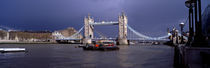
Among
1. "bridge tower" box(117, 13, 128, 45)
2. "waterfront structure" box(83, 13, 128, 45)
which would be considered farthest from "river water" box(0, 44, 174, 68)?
"bridge tower" box(117, 13, 128, 45)

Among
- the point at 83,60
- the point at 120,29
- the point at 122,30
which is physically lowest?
the point at 83,60

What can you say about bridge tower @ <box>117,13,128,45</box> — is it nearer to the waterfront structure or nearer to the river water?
the waterfront structure

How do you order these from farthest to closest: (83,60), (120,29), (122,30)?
(120,29)
(122,30)
(83,60)

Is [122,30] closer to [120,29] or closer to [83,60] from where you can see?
[120,29]

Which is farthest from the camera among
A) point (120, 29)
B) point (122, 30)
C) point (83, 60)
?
point (120, 29)

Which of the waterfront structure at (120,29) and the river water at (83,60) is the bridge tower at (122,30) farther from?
the river water at (83,60)

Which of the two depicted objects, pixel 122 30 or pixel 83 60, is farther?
pixel 122 30

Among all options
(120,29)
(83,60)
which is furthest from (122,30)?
(83,60)

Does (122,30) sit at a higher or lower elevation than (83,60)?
higher

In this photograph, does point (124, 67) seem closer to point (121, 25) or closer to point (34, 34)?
point (121, 25)

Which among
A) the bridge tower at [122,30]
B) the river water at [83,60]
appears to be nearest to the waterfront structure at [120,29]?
the bridge tower at [122,30]

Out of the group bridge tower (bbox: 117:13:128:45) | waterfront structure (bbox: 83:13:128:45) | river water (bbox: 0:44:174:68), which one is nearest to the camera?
river water (bbox: 0:44:174:68)

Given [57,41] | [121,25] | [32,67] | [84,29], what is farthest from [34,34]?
[32,67]

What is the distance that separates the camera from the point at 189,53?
21.5 ft
